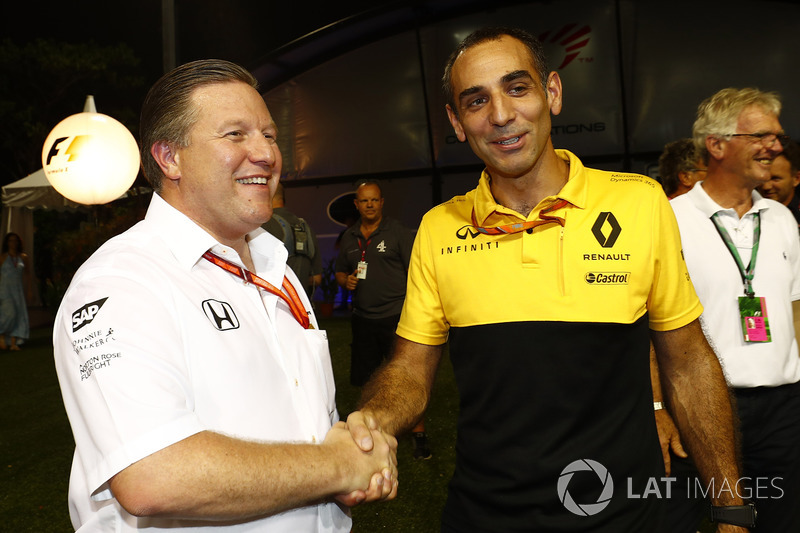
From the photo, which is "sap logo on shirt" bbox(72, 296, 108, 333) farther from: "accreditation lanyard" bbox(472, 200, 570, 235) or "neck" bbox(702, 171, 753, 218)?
"neck" bbox(702, 171, 753, 218)

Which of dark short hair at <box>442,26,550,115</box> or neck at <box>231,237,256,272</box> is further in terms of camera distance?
dark short hair at <box>442,26,550,115</box>

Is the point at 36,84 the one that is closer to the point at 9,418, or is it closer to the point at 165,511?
the point at 9,418

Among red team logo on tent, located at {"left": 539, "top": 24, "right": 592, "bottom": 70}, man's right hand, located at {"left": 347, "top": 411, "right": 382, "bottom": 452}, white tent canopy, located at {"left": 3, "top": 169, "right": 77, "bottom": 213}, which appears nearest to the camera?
man's right hand, located at {"left": 347, "top": 411, "right": 382, "bottom": 452}

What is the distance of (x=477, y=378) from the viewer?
1.99 metres

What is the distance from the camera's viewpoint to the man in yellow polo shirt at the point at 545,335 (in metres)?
1.86

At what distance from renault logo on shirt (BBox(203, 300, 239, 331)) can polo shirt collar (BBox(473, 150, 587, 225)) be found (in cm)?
92

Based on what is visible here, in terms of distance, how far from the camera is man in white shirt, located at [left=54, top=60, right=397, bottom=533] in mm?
1308

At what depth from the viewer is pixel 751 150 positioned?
9.48 feet

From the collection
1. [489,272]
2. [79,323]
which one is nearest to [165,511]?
[79,323]

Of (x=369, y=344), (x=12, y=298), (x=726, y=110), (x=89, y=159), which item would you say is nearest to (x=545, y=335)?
(x=726, y=110)

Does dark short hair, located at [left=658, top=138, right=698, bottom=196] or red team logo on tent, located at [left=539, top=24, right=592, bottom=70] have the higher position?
red team logo on tent, located at [left=539, top=24, right=592, bottom=70]
